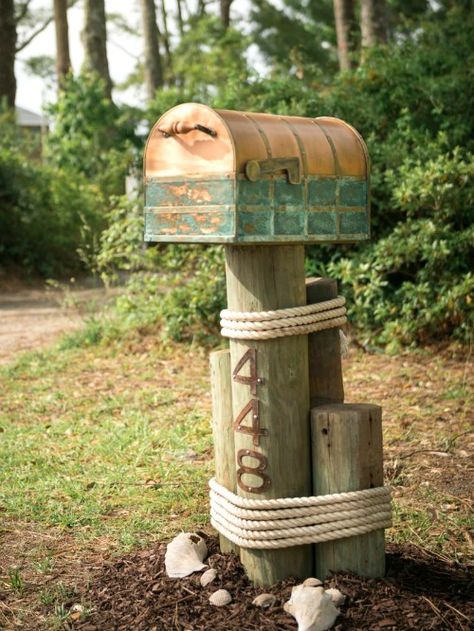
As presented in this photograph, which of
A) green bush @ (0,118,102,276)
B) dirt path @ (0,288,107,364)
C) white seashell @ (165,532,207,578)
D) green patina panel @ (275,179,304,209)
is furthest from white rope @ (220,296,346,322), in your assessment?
green bush @ (0,118,102,276)

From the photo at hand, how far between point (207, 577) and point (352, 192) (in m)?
1.36

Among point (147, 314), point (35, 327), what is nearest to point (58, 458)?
point (147, 314)

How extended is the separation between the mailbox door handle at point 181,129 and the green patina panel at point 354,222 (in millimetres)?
533

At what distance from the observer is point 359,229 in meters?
2.89

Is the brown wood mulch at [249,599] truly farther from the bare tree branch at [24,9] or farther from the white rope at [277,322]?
the bare tree branch at [24,9]

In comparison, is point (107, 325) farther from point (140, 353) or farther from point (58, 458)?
point (58, 458)

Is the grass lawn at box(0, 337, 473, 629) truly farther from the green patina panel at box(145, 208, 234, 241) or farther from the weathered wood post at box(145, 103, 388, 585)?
the green patina panel at box(145, 208, 234, 241)

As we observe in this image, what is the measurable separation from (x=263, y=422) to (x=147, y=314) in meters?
5.28

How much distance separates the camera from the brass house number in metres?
2.78

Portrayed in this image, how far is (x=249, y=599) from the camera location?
9.11ft

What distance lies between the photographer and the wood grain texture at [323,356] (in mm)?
2979

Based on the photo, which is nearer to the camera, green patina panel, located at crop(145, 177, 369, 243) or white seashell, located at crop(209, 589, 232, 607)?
green patina panel, located at crop(145, 177, 369, 243)

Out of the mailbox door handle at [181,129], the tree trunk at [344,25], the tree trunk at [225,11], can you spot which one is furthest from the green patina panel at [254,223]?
the tree trunk at [225,11]

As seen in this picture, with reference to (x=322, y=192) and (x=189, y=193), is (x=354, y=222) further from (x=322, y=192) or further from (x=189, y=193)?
(x=189, y=193)
